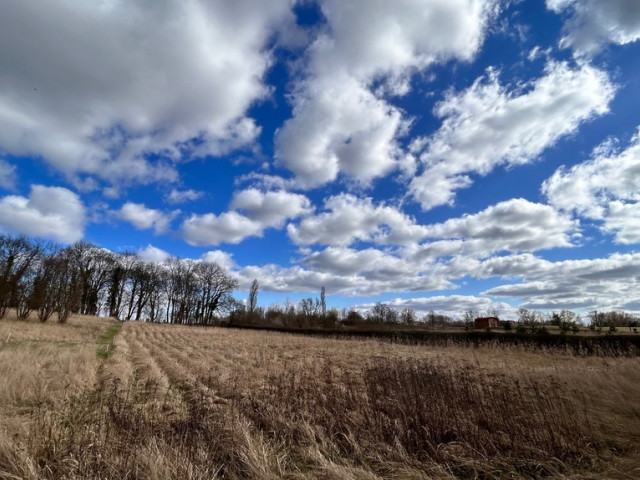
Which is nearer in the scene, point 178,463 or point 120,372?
point 178,463

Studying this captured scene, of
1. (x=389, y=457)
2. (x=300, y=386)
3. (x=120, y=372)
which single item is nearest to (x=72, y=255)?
(x=120, y=372)

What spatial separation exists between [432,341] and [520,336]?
6093mm

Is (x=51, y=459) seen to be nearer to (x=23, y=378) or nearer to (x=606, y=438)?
(x=23, y=378)

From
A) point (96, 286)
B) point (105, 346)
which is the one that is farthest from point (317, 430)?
point (96, 286)

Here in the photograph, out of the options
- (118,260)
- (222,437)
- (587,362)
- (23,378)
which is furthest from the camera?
(118,260)

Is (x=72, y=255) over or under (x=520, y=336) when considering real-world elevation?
over

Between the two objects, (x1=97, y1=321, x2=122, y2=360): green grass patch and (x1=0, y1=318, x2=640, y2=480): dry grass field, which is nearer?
(x1=0, y1=318, x2=640, y2=480): dry grass field

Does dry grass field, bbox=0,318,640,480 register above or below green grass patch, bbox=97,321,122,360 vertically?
below

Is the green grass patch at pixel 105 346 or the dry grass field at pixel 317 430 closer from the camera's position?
the dry grass field at pixel 317 430

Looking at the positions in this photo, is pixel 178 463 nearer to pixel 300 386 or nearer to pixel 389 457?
pixel 389 457

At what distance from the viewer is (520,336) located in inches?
935

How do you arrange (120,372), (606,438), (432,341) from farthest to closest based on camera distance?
(432,341) → (120,372) → (606,438)

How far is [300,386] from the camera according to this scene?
920cm

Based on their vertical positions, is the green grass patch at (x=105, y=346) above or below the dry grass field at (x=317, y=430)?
above
